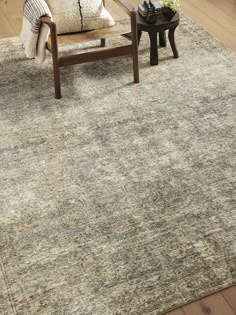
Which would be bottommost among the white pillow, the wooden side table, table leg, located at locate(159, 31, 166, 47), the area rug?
the area rug

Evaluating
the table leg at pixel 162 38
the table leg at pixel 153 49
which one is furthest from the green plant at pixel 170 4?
the table leg at pixel 162 38

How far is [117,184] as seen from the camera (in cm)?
255

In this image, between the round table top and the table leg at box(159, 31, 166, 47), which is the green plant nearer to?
the round table top

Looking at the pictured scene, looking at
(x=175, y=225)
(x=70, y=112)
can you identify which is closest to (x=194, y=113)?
(x=70, y=112)

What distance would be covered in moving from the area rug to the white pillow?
369 millimetres

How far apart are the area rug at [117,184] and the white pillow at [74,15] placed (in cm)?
37

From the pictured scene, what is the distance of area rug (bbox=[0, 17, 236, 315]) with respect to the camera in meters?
2.04

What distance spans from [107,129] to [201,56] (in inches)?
47.0

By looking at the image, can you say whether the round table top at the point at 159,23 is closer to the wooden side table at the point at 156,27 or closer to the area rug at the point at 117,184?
the wooden side table at the point at 156,27

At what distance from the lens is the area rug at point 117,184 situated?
2.04 m

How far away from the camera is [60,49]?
3781 millimetres

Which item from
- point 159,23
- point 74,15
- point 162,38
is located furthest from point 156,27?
point 74,15

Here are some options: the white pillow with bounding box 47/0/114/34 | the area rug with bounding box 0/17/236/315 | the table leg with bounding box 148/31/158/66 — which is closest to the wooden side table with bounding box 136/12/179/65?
the table leg with bounding box 148/31/158/66

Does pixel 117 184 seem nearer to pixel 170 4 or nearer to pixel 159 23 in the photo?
pixel 159 23
